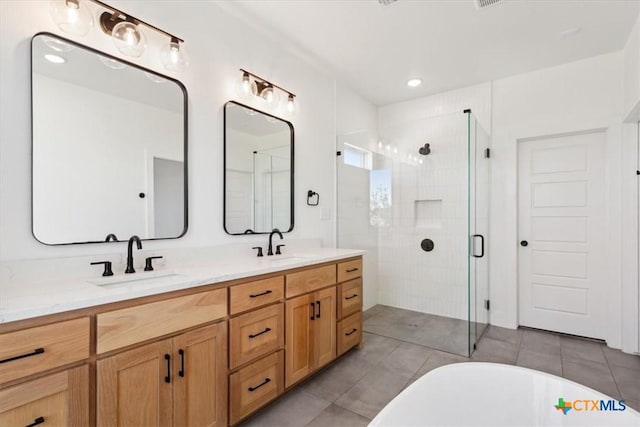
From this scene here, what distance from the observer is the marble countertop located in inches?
41.7

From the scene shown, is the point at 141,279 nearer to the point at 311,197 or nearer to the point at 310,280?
the point at 310,280

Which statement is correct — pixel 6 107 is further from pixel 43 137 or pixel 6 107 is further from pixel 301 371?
pixel 301 371

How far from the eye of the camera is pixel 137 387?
4.23 feet

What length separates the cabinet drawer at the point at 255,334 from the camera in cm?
168

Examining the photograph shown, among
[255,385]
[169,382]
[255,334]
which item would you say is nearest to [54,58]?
[169,382]

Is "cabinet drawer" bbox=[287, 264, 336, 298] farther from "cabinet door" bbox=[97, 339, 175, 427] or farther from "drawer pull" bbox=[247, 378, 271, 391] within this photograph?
"cabinet door" bbox=[97, 339, 175, 427]

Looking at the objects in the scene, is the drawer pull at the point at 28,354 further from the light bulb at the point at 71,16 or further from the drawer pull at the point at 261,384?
the light bulb at the point at 71,16

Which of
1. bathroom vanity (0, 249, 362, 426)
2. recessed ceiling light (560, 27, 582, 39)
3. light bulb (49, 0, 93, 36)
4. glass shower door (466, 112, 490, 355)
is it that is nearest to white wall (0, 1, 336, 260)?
light bulb (49, 0, 93, 36)

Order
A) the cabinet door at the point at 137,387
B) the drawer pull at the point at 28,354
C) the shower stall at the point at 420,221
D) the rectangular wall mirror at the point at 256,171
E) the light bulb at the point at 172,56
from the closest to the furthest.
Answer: the drawer pull at the point at 28,354 < the cabinet door at the point at 137,387 < the light bulb at the point at 172,56 < the rectangular wall mirror at the point at 256,171 < the shower stall at the point at 420,221

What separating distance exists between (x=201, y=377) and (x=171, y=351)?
0.23 meters

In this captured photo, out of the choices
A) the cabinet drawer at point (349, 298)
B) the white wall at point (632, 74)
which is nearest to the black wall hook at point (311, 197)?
the cabinet drawer at point (349, 298)

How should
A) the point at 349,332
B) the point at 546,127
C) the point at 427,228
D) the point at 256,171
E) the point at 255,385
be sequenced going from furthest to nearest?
1. the point at 427,228
2. the point at 546,127
3. the point at 349,332
4. the point at 256,171
5. the point at 255,385

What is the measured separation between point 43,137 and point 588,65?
439cm

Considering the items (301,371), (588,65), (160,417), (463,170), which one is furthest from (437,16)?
(160,417)
